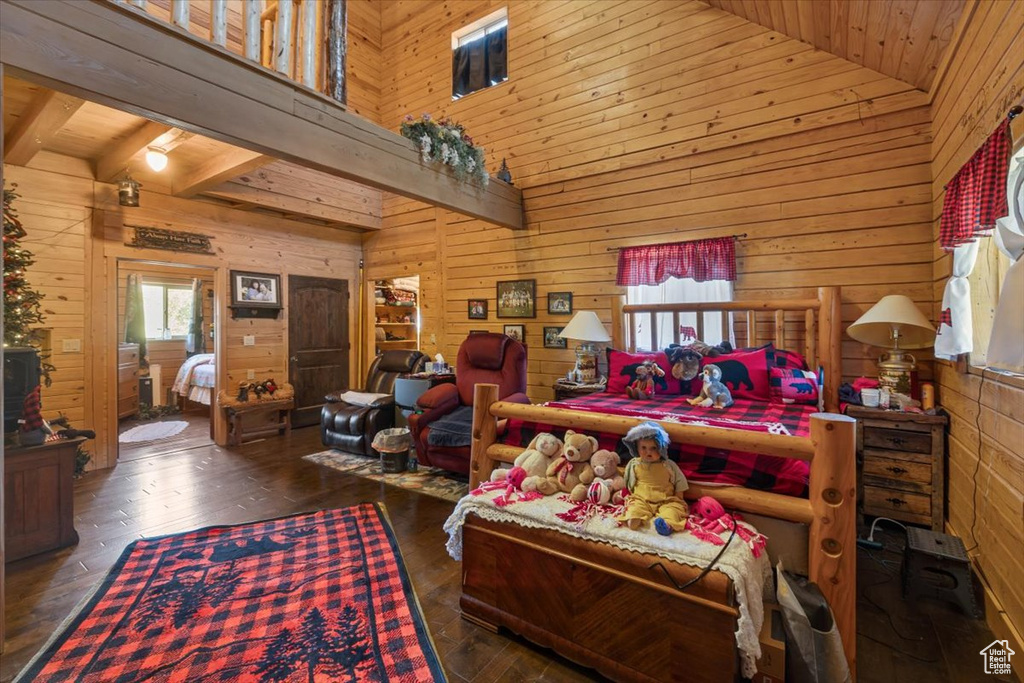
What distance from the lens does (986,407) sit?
196cm

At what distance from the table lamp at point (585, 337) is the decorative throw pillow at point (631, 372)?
1.49ft

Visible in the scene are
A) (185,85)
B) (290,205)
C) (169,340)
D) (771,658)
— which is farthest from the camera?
(169,340)

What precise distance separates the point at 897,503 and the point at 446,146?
4036 millimetres

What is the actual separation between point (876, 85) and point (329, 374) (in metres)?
6.46

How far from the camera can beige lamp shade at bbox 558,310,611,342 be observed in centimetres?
396

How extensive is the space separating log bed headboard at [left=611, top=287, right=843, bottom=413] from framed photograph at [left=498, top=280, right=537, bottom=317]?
1.07 meters

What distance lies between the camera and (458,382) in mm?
4051

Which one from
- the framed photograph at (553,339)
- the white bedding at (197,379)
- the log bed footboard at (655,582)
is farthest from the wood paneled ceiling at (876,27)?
the white bedding at (197,379)

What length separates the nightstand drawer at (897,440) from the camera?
98.4 inches

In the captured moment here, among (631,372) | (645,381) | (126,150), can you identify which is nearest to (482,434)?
(645,381)

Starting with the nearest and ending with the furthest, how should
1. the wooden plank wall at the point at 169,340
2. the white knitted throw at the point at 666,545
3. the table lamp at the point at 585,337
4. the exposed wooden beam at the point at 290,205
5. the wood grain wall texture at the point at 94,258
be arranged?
1. the white knitted throw at the point at 666,545
2. the wood grain wall texture at the point at 94,258
3. the table lamp at the point at 585,337
4. the exposed wooden beam at the point at 290,205
5. the wooden plank wall at the point at 169,340

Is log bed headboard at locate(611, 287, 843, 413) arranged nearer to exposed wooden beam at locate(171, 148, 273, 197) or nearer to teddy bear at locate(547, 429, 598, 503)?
teddy bear at locate(547, 429, 598, 503)

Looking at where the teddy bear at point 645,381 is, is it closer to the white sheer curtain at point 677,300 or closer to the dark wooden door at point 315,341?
the white sheer curtain at point 677,300

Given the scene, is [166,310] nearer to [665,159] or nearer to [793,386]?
[665,159]
